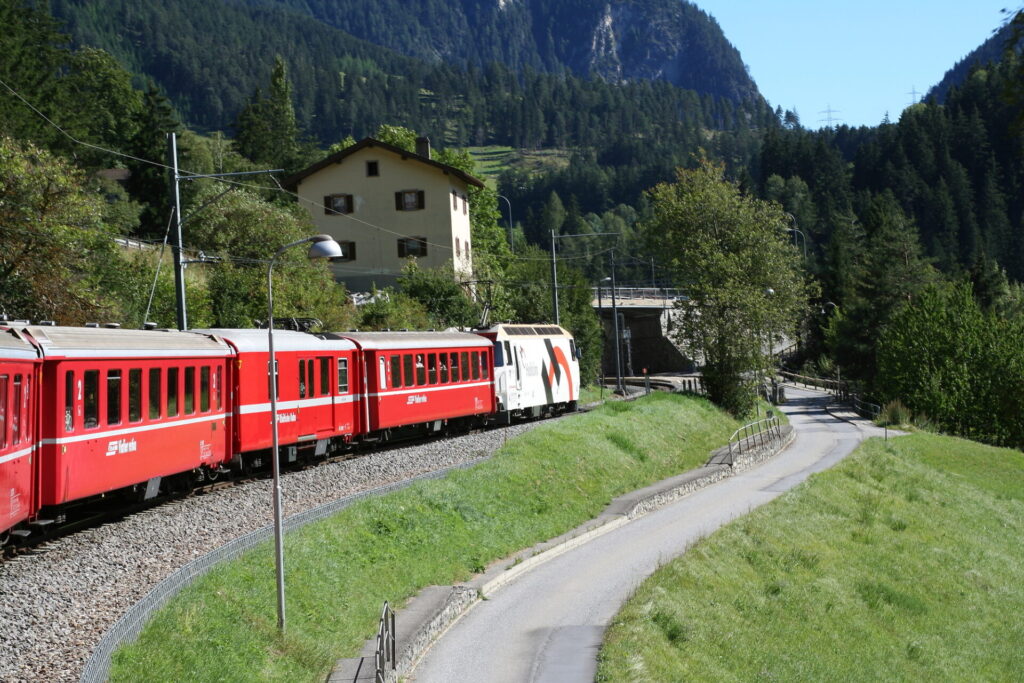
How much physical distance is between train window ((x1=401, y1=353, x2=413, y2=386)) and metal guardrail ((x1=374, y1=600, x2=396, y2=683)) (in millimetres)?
16586

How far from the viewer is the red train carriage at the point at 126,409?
1652cm

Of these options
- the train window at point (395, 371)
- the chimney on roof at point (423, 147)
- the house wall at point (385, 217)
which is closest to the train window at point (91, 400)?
the train window at point (395, 371)

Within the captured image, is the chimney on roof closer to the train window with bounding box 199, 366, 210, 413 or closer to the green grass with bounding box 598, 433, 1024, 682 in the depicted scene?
the green grass with bounding box 598, 433, 1024, 682

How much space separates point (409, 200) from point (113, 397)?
169 ft

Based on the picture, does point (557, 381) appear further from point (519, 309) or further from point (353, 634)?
point (353, 634)

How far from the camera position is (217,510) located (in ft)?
64.4

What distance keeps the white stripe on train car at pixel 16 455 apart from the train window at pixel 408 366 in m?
15.5

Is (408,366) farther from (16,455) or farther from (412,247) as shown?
(412,247)

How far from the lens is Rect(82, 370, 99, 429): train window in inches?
685

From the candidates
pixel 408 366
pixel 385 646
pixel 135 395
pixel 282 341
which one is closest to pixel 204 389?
pixel 135 395

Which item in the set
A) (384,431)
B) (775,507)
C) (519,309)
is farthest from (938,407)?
(384,431)

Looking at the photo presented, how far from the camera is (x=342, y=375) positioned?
91.7 feet

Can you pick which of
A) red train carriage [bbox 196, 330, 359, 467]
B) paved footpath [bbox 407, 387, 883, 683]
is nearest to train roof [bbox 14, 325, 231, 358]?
red train carriage [bbox 196, 330, 359, 467]

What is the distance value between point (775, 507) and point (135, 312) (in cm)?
1921
